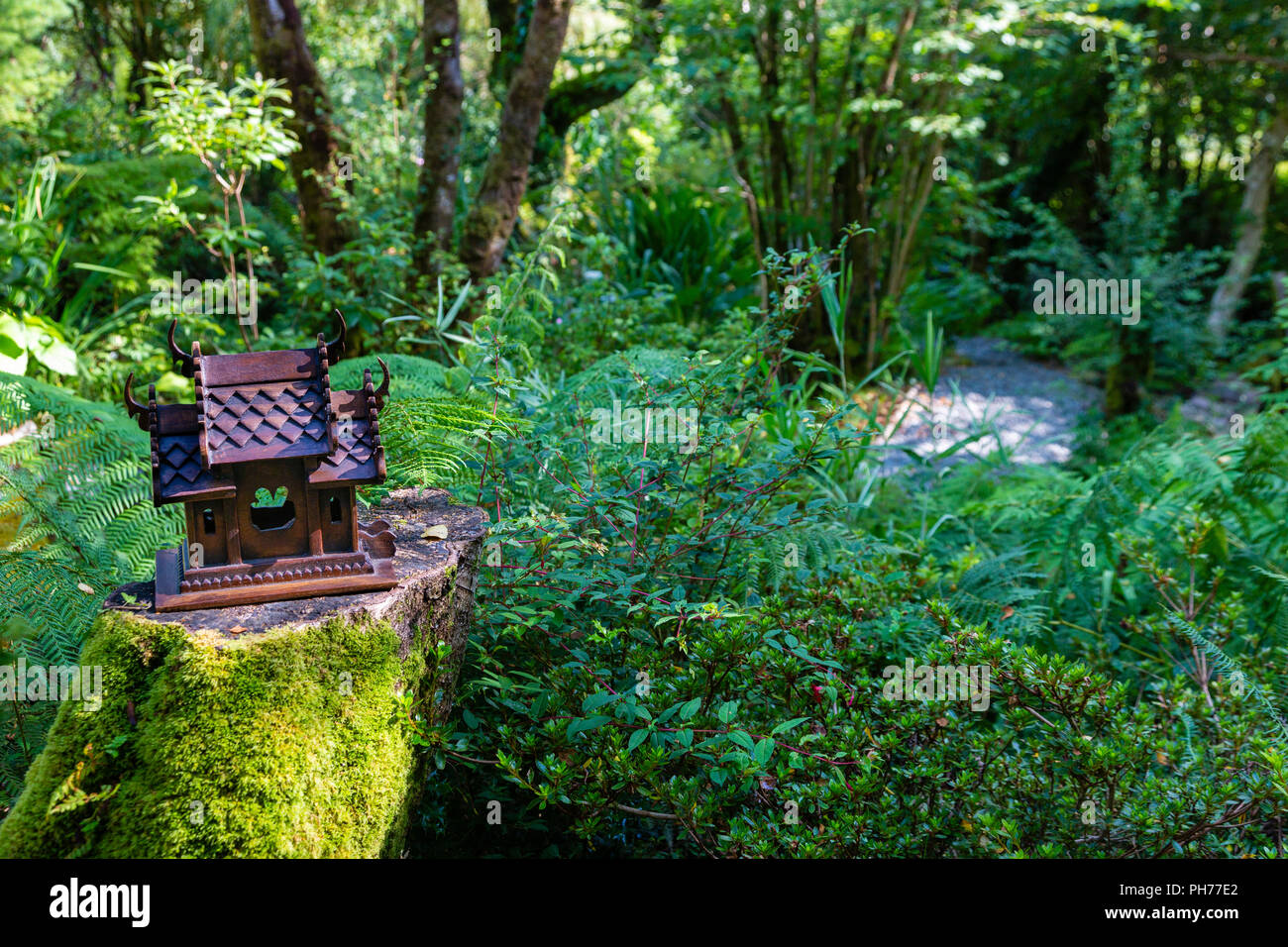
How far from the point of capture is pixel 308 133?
5.20 meters

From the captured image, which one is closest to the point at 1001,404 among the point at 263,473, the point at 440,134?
the point at 440,134

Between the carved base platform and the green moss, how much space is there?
0.10 metres

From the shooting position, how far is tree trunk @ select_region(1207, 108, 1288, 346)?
26.7 feet

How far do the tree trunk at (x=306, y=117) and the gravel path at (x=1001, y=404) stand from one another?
3713mm

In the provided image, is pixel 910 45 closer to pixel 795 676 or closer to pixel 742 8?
pixel 742 8

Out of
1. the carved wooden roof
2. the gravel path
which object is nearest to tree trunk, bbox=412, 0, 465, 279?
the gravel path

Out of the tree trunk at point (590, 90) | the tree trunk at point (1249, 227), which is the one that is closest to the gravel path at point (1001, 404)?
the tree trunk at point (1249, 227)

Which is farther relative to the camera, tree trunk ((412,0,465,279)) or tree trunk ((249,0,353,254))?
tree trunk ((412,0,465,279))

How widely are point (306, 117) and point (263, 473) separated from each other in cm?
383

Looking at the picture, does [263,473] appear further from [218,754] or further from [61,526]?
[61,526]

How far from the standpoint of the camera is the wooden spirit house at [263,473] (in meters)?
1.99

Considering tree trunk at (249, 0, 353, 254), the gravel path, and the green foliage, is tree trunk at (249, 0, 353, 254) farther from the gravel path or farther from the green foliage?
the gravel path

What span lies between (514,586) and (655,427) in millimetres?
653

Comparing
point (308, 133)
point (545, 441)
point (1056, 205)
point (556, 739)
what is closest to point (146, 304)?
point (308, 133)
